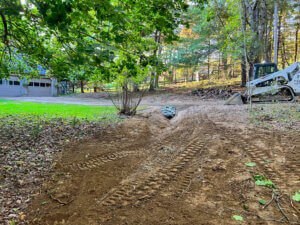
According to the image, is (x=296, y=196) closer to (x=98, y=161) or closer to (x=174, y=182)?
(x=174, y=182)

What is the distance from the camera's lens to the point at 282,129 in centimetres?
505

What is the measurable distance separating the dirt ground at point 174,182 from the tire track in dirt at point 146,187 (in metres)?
0.01

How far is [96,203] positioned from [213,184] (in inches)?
55.3

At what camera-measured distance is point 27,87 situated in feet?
84.1

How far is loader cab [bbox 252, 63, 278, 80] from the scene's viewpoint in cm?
1145

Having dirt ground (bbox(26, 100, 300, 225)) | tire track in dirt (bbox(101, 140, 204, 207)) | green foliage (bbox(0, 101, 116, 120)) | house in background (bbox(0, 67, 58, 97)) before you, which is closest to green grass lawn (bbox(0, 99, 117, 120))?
green foliage (bbox(0, 101, 116, 120))

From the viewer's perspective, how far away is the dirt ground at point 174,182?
231 cm

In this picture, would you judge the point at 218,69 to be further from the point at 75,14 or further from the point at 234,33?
the point at 75,14

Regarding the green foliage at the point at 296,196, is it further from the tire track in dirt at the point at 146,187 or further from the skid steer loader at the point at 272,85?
the skid steer loader at the point at 272,85

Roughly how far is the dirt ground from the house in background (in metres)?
22.0

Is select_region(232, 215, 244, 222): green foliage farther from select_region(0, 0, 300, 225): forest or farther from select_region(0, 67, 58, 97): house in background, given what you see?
select_region(0, 67, 58, 97): house in background

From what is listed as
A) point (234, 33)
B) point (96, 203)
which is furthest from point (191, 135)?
point (234, 33)

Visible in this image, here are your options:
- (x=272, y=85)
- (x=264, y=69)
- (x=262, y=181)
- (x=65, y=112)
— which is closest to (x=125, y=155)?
(x=262, y=181)

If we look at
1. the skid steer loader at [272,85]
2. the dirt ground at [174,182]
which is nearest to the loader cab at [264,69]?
the skid steer loader at [272,85]
